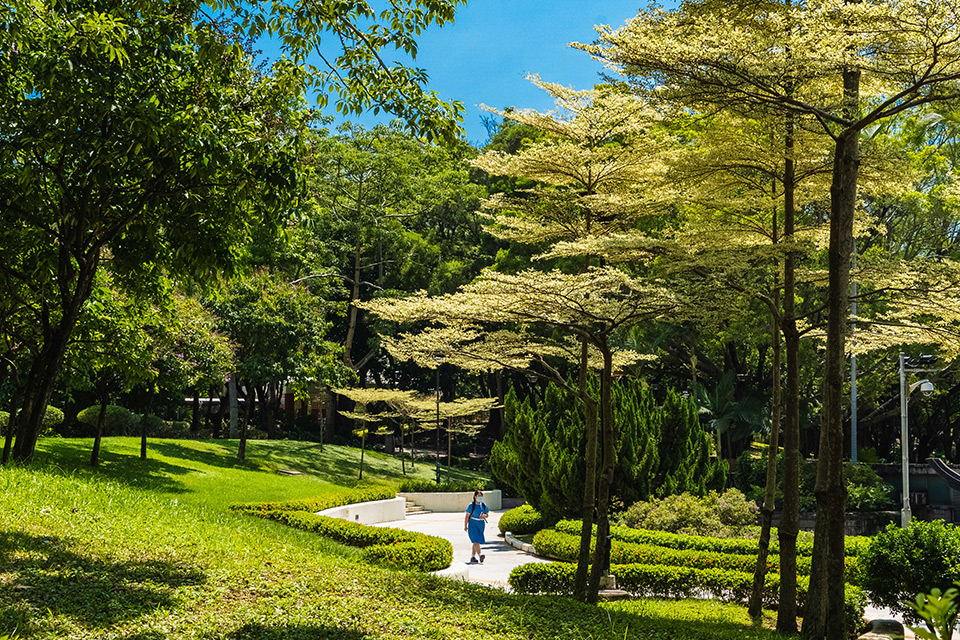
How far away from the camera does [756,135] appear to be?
39.3ft

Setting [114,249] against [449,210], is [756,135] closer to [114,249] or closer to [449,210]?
[114,249]

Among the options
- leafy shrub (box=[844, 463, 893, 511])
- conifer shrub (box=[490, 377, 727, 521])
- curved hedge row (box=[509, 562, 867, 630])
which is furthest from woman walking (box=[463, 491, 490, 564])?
leafy shrub (box=[844, 463, 893, 511])

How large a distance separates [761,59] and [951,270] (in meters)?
4.04

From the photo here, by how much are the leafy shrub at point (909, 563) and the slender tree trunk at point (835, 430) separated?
2401 millimetres

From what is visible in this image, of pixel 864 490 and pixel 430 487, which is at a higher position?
pixel 864 490

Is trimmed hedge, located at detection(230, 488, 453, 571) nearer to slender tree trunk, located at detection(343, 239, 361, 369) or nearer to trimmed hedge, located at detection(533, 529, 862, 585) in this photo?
trimmed hedge, located at detection(533, 529, 862, 585)

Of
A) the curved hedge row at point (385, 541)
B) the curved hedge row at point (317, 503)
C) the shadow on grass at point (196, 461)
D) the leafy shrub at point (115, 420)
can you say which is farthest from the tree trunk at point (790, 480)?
the leafy shrub at point (115, 420)

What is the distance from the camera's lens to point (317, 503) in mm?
20391

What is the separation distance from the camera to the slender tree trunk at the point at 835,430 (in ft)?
27.9

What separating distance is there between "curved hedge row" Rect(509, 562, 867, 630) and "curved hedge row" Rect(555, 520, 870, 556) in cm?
144

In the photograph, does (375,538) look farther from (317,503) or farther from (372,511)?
(372,511)

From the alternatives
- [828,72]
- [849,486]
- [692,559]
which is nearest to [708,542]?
[692,559]

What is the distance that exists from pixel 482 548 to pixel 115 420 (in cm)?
1576

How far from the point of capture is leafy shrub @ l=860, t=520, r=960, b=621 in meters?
11.0
